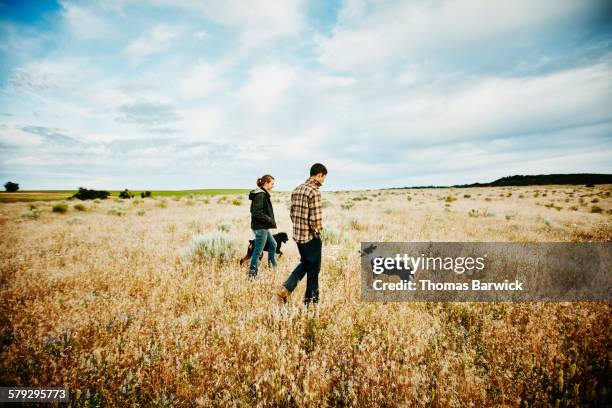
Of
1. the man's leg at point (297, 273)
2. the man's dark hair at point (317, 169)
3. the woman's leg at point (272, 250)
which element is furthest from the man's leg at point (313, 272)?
the woman's leg at point (272, 250)

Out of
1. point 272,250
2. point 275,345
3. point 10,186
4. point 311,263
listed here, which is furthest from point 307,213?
point 10,186

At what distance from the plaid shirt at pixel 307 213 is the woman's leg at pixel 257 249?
5.40 feet

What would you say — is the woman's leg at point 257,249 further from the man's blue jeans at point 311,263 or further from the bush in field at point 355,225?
the bush in field at point 355,225

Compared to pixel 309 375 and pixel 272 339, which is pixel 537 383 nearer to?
pixel 309 375

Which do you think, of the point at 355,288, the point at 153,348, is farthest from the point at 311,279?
the point at 153,348

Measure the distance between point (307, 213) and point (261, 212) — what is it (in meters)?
1.97

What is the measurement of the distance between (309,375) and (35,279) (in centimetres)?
599

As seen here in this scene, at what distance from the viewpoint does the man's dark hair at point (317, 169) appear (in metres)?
4.59

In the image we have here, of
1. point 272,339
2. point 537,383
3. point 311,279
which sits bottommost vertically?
point 537,383

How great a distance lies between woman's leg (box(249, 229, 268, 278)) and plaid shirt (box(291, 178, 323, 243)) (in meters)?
1.65

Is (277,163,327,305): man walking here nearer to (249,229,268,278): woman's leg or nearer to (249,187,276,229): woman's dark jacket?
(249,229,268,278): woman's leg

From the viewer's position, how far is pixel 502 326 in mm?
3852

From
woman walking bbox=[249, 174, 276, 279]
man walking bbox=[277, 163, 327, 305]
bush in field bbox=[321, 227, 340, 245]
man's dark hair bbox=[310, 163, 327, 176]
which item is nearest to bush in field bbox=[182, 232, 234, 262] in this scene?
woman walking bbox=[249, 174, 276, 279]

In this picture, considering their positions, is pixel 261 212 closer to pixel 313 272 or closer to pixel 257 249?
pixel 257 249
